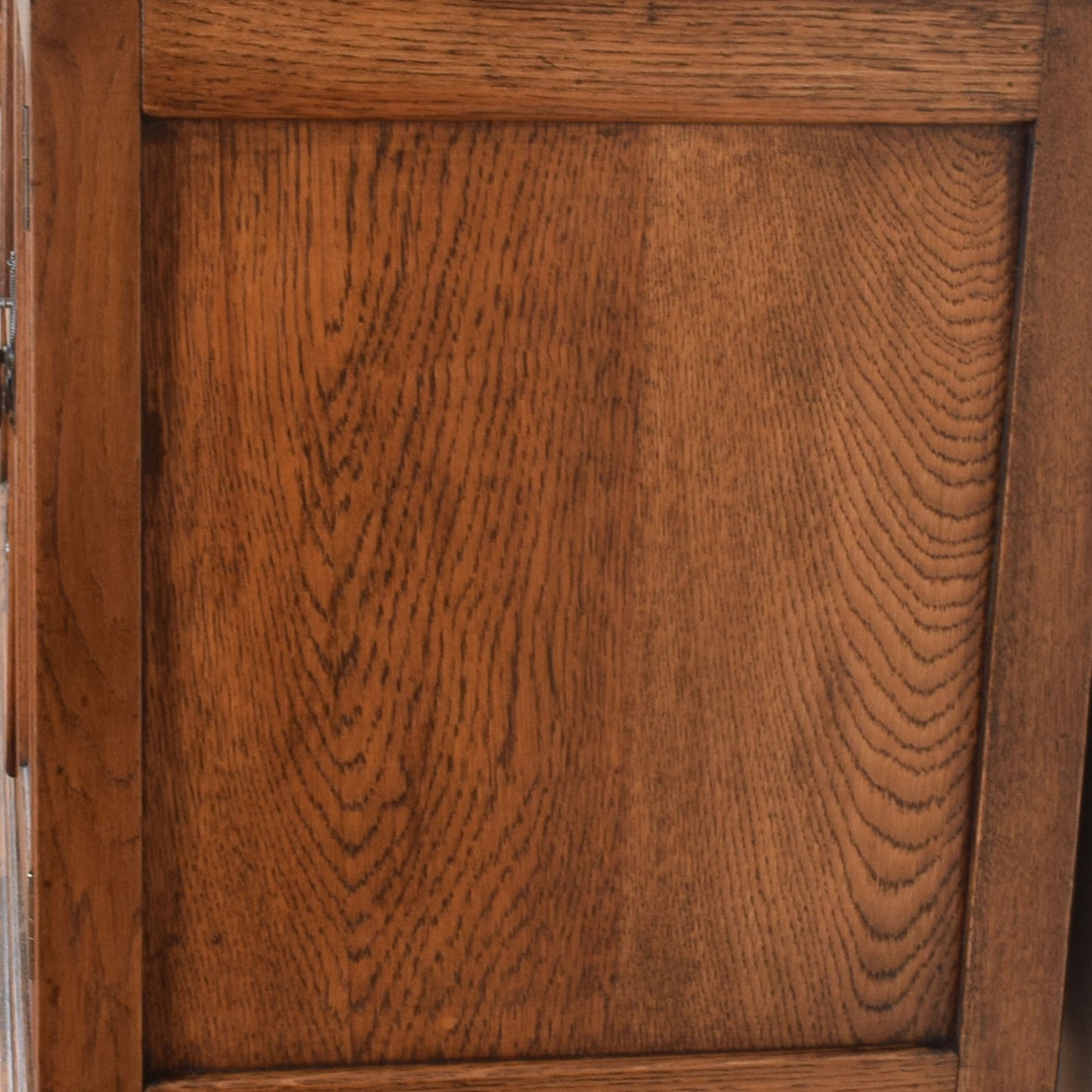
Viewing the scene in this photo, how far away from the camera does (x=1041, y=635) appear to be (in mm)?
1009

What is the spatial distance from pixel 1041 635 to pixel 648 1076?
419mm

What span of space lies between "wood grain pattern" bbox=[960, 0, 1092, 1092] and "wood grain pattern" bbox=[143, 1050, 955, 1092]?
4 centimetres

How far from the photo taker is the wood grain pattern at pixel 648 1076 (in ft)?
3.31

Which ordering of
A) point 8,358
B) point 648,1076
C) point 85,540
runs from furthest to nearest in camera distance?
1. point 8,358
2. point 648,1076
3. point 85,540

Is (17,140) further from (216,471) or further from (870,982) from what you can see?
(870,982)

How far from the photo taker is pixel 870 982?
1055mm

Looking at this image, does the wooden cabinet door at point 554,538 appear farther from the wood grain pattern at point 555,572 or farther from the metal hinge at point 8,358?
the metal hinge at point 8,358

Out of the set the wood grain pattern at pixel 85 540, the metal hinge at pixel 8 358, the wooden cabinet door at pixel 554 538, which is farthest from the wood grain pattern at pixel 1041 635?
the metal hinge at pixel 8 358

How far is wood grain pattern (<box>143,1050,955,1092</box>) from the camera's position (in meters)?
1.01

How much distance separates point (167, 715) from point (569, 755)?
27 centimetres

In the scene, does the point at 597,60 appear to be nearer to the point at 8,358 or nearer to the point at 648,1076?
the point at 648,1076

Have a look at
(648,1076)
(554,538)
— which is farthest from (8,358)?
(648,1076)

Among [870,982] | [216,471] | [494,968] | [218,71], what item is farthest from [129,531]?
[870,982]

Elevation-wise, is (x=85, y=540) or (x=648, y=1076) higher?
(x=85, y=540)
